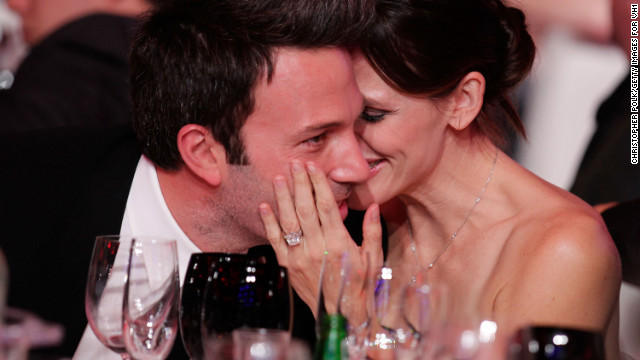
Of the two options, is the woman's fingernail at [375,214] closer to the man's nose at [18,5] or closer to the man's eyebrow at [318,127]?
the man's eyebrow at [318,127]

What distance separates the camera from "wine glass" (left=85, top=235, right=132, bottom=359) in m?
1.36

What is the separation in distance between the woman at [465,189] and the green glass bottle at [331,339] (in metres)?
0.76

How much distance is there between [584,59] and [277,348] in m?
3.54

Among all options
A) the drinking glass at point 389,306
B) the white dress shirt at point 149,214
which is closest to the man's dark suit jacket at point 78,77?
the white dress shirt at point 149,214

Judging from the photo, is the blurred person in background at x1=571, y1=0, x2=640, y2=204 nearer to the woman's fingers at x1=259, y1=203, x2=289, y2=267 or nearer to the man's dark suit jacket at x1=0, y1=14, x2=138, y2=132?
the woman's fingers at x1=259, y1=203, x2=289, y2=267

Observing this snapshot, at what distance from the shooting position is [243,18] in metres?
1.98

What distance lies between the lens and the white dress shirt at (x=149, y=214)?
214 centimetres

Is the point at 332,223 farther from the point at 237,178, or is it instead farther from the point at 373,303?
the point at 373,303

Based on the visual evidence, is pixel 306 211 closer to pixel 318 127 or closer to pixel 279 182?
pixel 279 182

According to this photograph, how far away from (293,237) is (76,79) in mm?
1789

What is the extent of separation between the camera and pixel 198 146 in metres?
2.12

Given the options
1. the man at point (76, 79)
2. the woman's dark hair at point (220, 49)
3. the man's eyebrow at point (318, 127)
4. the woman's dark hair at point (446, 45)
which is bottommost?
the man's eyebrow at point (318, 127)

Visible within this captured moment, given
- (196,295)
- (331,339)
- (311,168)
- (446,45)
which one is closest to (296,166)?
(311,168)

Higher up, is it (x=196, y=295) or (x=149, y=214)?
(x=149, y=214)
